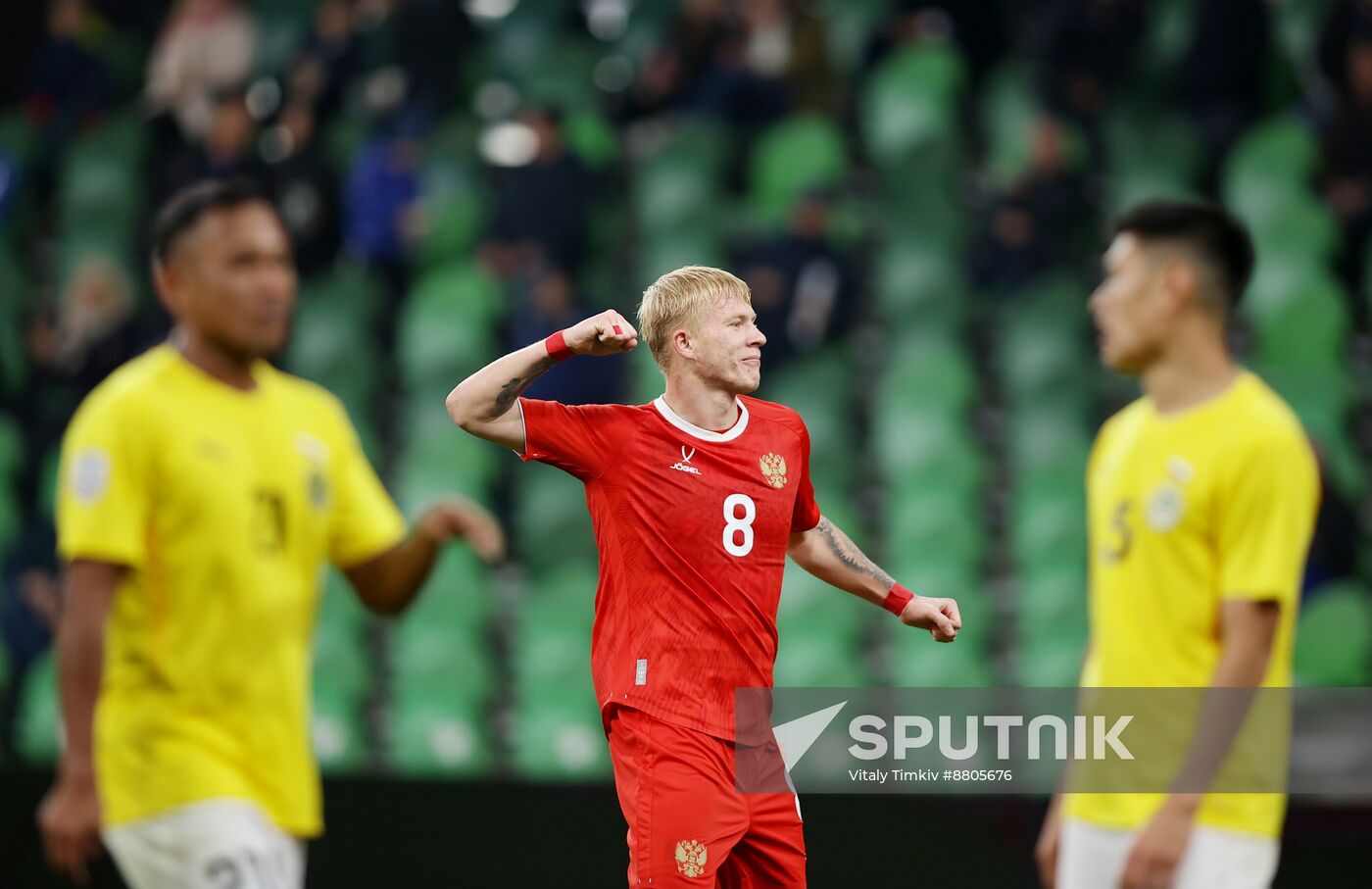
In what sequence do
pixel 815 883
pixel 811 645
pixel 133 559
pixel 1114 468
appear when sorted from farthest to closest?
pixel 811 645
pixel 815 883
pixel 1114 468
pixel 133 559

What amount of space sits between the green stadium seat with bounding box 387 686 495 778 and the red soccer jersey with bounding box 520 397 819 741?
3.97 m

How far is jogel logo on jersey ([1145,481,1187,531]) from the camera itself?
12.4ft

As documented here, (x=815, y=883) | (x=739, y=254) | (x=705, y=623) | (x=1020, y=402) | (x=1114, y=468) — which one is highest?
(x=739, y=254)

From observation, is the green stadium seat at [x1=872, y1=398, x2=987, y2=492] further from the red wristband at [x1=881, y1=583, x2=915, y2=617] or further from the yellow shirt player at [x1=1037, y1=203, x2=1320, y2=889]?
the yellow shirt player at [x1=1037, y1=203, x2=1320, y2=889]

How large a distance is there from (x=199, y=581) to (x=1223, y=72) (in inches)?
279

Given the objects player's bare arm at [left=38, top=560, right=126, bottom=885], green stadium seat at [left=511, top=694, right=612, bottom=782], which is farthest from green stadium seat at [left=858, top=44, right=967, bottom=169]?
player's bare arm at [left=38, top=560, right=126, bottom=885]

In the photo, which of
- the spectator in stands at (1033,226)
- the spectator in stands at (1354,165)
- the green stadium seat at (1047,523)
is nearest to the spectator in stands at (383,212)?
the spectator in stands at (1033,226)

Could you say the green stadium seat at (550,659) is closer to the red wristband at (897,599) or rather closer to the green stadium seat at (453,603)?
the green stadium seat at (453,603)

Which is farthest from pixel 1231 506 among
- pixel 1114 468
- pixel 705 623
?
pixel 705 623

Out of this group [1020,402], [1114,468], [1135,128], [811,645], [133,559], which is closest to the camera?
[133,559]

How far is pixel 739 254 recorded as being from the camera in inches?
324

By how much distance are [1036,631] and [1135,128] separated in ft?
10.1

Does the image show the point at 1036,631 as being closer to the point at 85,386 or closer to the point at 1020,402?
the point at 1020,402

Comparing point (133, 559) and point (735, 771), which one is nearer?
point (133, 559)
